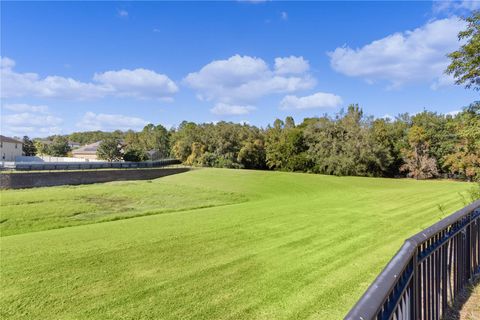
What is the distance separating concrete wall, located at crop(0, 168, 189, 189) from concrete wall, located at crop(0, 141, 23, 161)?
3082 centimetres

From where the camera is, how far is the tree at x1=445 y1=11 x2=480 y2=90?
762 cm

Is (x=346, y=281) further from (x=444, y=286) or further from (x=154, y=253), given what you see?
(x=154, y=253)

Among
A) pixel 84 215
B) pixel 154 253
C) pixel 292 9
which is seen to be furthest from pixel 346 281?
pixel 292 9

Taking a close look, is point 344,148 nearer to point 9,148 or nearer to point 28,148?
point 9,148

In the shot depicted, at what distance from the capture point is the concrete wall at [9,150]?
5145cm

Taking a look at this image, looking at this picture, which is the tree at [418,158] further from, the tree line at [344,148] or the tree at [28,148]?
the tree at [28,148]

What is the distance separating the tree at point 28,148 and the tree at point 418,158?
7302 cm

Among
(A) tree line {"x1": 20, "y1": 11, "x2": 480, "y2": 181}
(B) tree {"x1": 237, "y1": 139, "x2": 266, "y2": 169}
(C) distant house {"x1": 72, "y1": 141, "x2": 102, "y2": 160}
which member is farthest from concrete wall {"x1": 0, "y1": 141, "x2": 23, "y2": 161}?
(B) tree {"x1": 237, "y1": 139, "x2": 266, "y2": 169}

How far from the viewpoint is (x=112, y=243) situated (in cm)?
723

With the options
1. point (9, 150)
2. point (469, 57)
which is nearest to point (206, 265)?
point (469, 57)

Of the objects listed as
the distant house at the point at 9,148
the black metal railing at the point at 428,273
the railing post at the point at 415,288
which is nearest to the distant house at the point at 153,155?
the distant house at the point at 9,148

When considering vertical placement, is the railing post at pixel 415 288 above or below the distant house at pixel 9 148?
below

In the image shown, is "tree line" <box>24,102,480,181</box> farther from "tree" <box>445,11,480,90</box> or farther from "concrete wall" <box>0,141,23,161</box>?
"tree" <box>445,11,480,90</box>

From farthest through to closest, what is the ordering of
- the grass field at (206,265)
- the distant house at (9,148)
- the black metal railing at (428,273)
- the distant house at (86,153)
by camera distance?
1. the distant house at (86,153)
2. the distant house at (9,148)
3. the grass field at (206,265)
4. the black metal railing at (428,273)
